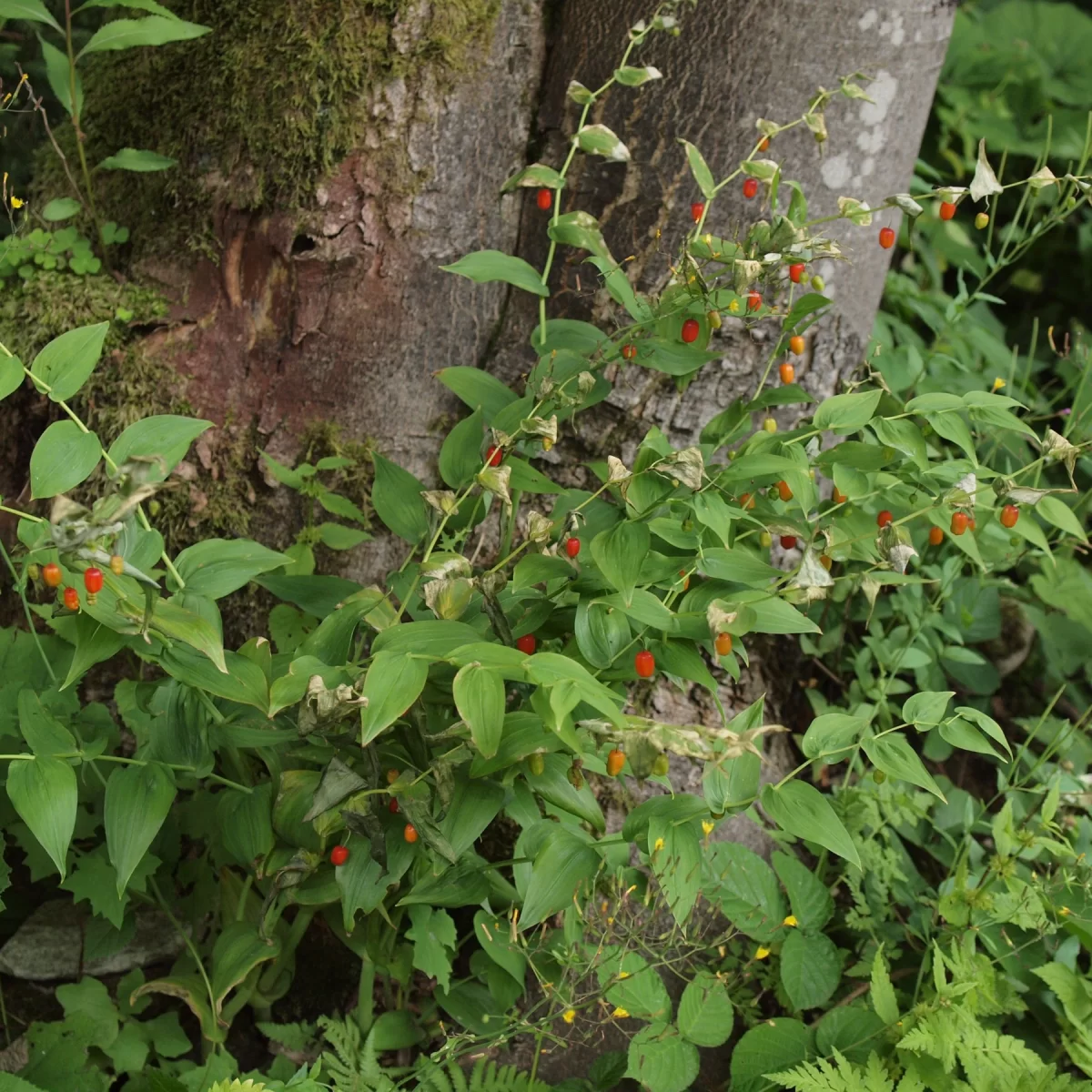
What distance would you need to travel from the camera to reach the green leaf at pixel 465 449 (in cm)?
157

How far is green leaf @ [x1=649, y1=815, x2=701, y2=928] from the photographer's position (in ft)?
4.39

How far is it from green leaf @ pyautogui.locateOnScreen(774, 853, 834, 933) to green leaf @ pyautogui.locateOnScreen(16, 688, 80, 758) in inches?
48.0

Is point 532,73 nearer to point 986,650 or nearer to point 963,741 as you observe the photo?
point 963,741

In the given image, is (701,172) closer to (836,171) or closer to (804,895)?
(836,171)

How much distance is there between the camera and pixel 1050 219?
184 centimetres

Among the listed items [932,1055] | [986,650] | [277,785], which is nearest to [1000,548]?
[986,650]

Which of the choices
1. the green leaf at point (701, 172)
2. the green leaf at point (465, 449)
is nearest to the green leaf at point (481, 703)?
the green leaf at point (465, 449)

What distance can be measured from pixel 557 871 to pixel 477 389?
791 millimetres

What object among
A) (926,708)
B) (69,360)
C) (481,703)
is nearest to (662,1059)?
(926,708)

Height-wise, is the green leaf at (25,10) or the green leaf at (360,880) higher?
the green leaf at (25,10)

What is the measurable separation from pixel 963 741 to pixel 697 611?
1.35ft

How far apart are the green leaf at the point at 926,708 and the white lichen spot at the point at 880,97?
1.15m

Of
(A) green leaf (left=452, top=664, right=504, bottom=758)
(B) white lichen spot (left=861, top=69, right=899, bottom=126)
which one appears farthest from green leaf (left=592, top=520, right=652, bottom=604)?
(B) white lichen spot (left=861, top=69, right=899, bottom=126)

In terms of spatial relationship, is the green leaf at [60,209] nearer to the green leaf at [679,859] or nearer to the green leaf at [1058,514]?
the green leaf at [679,859]
